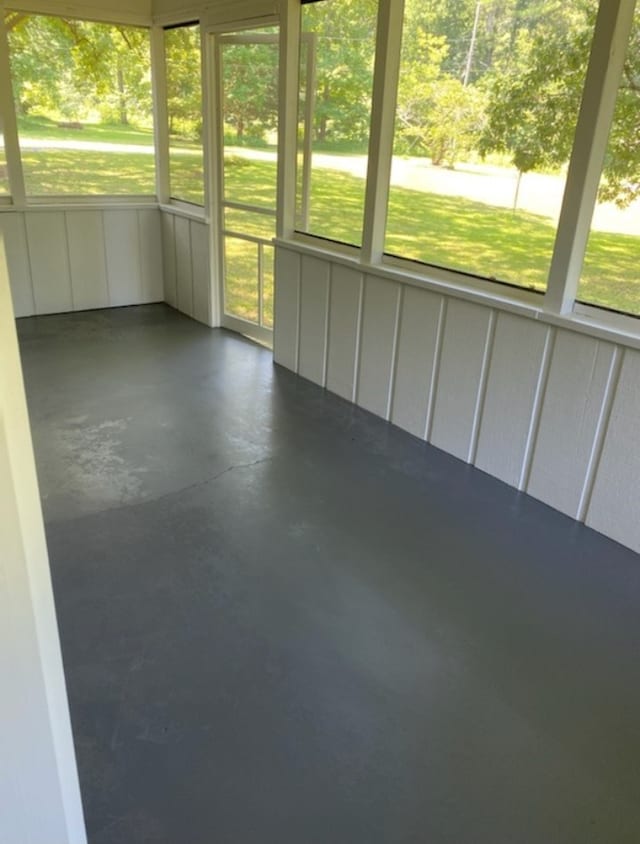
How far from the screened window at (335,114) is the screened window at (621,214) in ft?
4.84

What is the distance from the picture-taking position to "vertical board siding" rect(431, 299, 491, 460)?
300 centimetres

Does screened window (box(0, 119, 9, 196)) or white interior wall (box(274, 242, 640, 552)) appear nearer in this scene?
white interior wall (box(274, 242, 640, 552))

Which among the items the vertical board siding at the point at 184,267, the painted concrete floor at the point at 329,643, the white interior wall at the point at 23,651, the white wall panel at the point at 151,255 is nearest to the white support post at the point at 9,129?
the white wall panel at the point at 151,255

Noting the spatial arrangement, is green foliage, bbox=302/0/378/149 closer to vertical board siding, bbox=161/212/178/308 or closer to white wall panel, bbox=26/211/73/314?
vertical board siding, bbox=161/212/178/308

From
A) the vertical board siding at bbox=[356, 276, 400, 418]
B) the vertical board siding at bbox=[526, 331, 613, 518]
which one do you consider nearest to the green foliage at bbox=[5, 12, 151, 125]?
the vertical board siding at bbox=[356, 276, 400, 418]

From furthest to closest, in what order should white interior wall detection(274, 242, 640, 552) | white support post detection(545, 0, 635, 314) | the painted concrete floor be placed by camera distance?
white interior wall detection(274, 242, 640, 552)
white support post detection(545, 0, 635, 314)
the painted concrete floor

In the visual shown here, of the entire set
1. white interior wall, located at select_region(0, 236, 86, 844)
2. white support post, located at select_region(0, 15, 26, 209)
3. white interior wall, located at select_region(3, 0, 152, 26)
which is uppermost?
white interior wall, located at select_region(3, 0, 152, 26)

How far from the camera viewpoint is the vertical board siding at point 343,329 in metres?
3.70

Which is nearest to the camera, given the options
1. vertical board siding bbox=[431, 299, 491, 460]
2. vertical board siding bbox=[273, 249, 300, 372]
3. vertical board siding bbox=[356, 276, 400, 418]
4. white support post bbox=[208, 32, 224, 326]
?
vertical board siding bbox=[431, 299, 491, 460]

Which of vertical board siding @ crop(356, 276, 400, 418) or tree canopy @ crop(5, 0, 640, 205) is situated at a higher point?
tree canopy @ crop(5, 0, 640, 205)

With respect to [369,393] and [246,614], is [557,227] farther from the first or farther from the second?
[246,614]

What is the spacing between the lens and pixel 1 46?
4.62m

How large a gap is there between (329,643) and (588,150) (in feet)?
6.75

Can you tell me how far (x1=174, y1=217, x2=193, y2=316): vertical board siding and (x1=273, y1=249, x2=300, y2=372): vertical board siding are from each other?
141 cm
